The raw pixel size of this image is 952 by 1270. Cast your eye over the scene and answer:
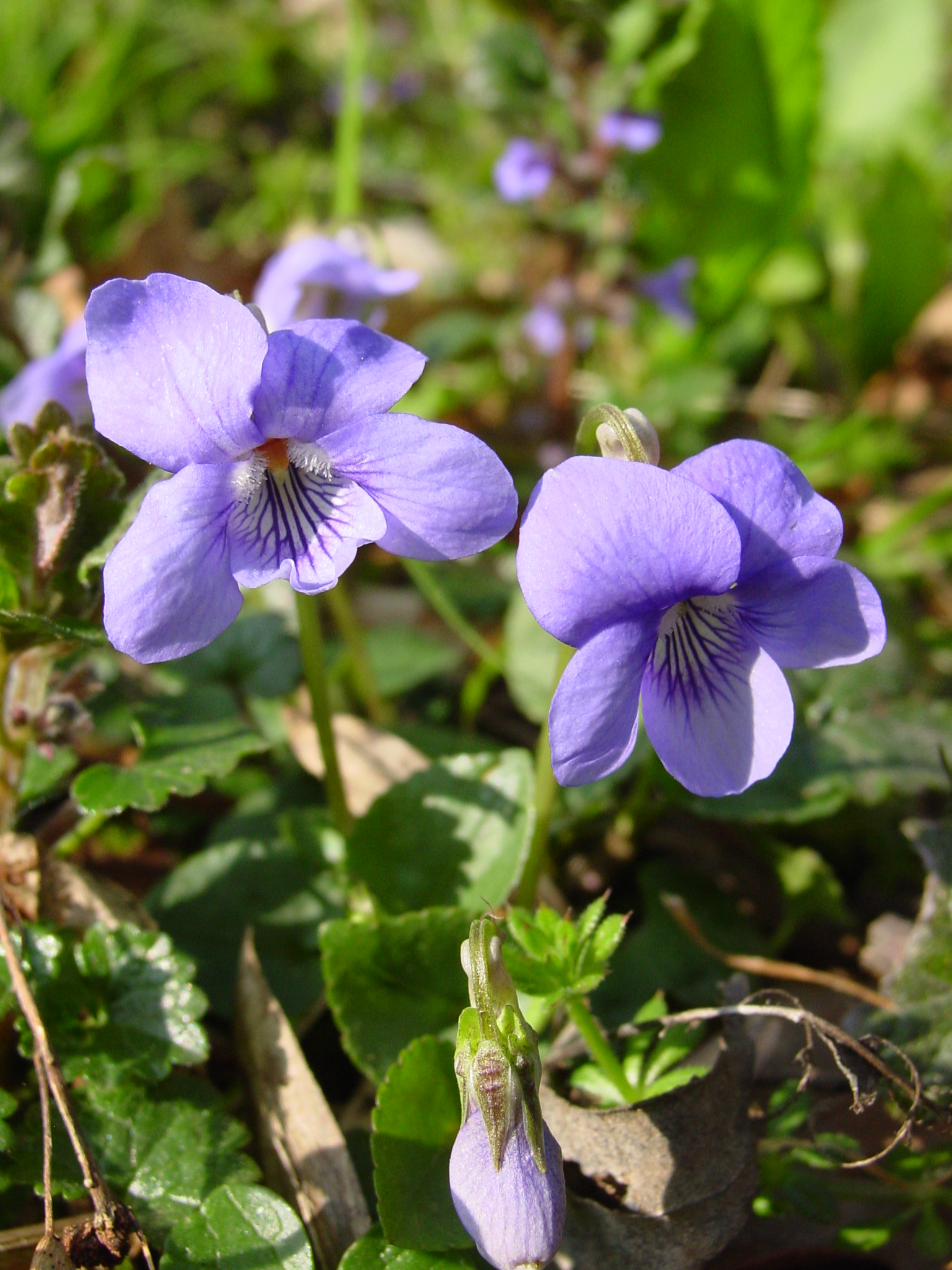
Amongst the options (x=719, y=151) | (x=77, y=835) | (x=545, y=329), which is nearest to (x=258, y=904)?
A: (x=77, y=835)

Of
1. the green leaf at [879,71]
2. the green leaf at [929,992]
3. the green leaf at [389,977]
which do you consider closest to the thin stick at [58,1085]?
the green leaf at [389,977]

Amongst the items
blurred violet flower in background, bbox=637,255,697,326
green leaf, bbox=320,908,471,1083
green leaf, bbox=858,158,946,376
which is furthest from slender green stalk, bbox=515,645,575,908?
green leaf, bbox=858,158,946,376

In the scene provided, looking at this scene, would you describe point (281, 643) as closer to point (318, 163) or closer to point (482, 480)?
point (482, 480)

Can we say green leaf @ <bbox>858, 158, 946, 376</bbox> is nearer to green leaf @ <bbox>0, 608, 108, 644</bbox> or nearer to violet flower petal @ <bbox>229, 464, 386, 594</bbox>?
violet flower petal @ <bbox>229, 464, 386, 594</bbox>

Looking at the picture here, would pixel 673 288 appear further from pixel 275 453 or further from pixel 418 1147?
pixel 418 1147

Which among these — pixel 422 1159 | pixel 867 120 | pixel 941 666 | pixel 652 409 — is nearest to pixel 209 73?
pixel 867 120
